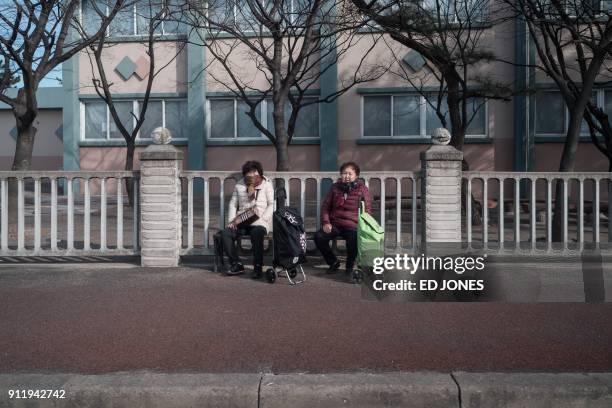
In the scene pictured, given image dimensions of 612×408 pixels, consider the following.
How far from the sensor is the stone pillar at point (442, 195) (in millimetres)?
8477

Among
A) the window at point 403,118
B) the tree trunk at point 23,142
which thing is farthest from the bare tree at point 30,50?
the window at point 403,118

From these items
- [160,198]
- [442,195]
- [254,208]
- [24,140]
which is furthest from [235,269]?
[24,140]

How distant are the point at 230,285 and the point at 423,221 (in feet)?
8.72

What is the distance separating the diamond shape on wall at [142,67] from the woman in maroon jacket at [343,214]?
1526 centimetres

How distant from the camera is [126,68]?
22.1m

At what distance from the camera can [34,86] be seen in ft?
36.4

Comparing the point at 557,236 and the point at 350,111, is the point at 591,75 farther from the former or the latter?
the point at 350,111

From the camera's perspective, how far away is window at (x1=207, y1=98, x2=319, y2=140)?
21516 mm

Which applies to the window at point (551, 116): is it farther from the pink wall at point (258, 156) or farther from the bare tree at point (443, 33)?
the pink wall at point (258, 156)

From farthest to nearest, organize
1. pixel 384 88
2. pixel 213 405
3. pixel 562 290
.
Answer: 1. pixel 384 88
2. pixel 562 290
3. pixel 213 405

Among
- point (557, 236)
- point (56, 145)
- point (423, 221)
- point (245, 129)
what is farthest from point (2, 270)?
point (56, 145)

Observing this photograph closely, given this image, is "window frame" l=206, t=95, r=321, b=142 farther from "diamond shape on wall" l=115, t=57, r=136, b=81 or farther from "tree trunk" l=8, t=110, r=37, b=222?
"tree trunk" l=8, t=110, r=37, b=222

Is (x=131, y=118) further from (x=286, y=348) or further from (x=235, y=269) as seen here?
(x=286, y=348)

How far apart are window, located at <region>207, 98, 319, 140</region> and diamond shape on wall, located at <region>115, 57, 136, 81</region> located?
2840 mm
